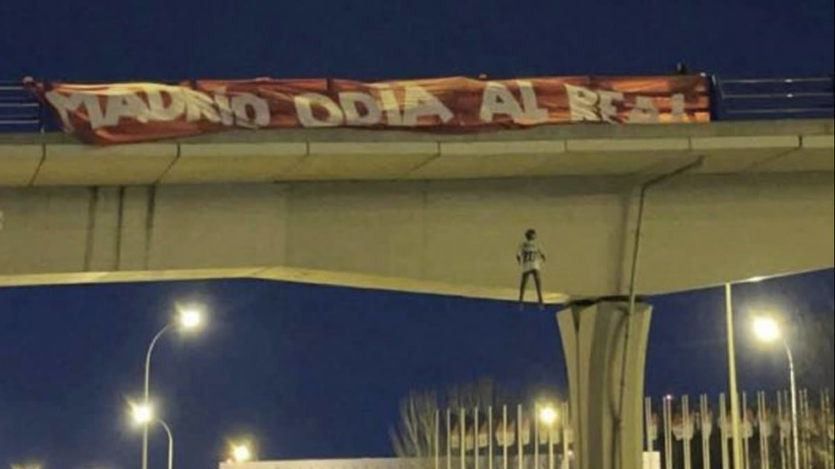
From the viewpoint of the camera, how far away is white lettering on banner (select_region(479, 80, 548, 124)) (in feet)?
82.5

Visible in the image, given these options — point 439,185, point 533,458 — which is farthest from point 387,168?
point 533,458

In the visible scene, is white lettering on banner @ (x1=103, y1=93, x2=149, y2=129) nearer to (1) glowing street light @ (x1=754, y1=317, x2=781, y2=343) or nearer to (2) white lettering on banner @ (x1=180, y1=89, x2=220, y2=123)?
(2) white lettering on banner @ (x1=180, y1=89, x2=220, y2=123)

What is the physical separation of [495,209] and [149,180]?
5.50 metres

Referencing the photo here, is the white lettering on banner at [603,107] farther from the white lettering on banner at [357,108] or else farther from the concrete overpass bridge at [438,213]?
the white lettering on banner at [357,108]

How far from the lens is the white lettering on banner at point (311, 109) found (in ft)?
81.6

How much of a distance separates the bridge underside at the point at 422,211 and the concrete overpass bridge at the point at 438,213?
2cm

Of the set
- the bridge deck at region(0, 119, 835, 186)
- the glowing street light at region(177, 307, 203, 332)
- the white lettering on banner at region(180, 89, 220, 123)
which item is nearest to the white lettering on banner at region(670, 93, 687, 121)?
the bridge deck at region(0, 119, 835, 186)

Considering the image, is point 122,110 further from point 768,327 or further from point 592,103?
point 768,327

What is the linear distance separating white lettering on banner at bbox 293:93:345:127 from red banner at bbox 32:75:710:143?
0.01 m

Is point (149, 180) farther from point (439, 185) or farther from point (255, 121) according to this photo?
point (439, 185)

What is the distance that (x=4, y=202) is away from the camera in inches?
1008

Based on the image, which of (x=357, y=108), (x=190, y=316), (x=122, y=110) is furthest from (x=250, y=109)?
(x=190, y=316)

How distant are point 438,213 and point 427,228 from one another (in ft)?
0.98

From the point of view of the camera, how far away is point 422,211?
26.7m
